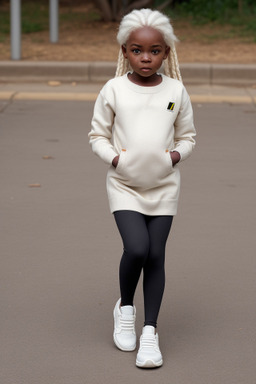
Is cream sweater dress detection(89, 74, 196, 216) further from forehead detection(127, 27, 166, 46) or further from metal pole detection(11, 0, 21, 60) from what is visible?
metal pole detection(11, 0, 21, 60)

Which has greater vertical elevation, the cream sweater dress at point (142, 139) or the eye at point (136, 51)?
the eye at point (136, 51)

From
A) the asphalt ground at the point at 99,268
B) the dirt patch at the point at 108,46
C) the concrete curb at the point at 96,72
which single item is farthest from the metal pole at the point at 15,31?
the asphalt ground at the point at 99,268

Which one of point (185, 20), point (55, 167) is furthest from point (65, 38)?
point (55, 167)

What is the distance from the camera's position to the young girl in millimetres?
3879

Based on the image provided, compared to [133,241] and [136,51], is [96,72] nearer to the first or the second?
[136,51]

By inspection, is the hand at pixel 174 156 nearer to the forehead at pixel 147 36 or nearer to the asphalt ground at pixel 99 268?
the forehead at pixel 147 36

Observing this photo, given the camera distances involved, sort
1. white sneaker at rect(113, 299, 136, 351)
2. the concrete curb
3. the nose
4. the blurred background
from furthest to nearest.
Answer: the blurred background, the concrete curb, white sneaker at rect(113, 299, 136, 351), the nose

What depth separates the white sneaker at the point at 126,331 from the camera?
4.10 m

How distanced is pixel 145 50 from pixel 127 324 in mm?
1202

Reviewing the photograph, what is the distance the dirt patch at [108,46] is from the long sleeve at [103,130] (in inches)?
363

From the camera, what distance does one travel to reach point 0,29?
16.7 m

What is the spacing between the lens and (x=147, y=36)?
3.86 metres

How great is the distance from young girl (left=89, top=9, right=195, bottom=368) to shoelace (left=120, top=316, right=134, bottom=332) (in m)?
0.10

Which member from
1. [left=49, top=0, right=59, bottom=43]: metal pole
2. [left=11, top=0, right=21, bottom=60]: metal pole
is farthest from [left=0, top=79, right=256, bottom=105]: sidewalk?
[left=49, top=0, right=59, bottom=43]: metal pole
